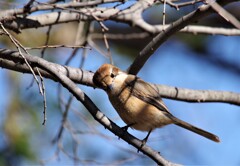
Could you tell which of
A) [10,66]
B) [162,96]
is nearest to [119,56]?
[162,96]

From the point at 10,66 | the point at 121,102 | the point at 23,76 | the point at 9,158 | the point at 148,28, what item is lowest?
the point at 9,158

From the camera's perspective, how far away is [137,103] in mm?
4379

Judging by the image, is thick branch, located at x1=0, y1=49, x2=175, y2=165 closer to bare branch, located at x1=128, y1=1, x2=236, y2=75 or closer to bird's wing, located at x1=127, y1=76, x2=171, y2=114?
bare branch, located at x1=128, y1=1, x2=236, y2=75

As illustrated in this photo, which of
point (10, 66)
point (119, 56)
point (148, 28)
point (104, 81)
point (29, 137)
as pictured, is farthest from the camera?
point (119, 56)

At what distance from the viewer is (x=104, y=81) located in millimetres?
4152

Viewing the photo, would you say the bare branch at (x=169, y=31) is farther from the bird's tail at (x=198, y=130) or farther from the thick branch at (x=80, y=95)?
the thick branch at (x=80, y=95)

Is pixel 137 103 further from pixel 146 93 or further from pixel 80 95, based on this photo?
pixel 80 95

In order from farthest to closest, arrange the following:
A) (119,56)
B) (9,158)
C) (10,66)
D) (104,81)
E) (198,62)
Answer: (198,62) < (119,56) < (9,158) < (104,81) < (10,66)

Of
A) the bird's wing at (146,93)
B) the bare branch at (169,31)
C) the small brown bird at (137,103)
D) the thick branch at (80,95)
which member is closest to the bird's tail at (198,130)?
the small brown bird at (137,103)

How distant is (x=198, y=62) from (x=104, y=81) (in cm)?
506

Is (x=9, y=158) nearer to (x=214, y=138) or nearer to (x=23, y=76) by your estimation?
(x=23, y=76)

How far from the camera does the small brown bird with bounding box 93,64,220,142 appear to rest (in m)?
4.28

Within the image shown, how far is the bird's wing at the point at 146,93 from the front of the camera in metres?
4.38

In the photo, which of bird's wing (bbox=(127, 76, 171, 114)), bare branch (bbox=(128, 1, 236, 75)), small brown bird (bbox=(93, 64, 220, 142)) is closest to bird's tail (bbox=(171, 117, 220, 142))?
small brown bird (bbox=(93, 64, 220, 142))
